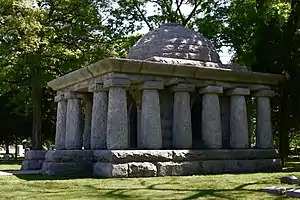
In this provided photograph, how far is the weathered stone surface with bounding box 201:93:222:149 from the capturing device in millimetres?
15266

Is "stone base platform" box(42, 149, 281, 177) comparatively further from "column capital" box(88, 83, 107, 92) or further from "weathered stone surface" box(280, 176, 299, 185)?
"weathered stone surface" box(280, 176, 299, 185)

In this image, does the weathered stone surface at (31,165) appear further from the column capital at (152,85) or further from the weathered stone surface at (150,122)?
the column capital at (152,85)

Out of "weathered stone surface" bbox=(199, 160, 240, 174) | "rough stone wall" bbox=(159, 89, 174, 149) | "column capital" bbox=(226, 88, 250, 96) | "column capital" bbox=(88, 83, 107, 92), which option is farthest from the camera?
"column capital" bbox=(226, 88, 250, 96)

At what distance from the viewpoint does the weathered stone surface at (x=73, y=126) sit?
16.6 metres

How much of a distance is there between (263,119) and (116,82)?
597cm

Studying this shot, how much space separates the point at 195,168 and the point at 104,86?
3.82m

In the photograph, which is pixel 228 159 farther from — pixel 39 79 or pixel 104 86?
pixel 39 79

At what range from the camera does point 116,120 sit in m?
13.6

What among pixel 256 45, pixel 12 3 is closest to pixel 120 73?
pixel 256 45

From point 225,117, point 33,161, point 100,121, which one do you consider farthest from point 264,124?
point 33,161

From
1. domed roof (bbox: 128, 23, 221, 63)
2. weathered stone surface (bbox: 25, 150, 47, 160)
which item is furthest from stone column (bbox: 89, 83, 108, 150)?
weathered stone surface (bbox: 25, 150, 47, 160)

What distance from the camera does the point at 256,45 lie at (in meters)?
19.0

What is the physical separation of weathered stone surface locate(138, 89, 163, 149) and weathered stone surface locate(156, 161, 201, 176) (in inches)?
27.6

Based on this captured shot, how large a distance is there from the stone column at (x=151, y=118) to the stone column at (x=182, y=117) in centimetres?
85
